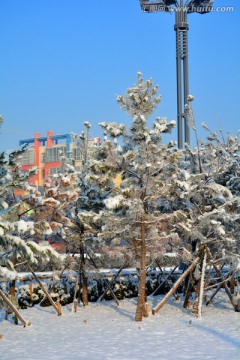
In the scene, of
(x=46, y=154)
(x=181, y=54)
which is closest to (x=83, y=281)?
(x=181, y=54)

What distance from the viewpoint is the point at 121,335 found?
1612 centimetres

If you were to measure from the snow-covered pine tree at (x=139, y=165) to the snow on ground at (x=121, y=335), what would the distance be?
6.04 ft

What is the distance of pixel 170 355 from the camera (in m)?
12.8

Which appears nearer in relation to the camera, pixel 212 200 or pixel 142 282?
pixel 142 282

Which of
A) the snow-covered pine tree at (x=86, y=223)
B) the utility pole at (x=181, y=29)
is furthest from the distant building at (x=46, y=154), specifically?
the snow-covered pine tree at (x=86, y=223)

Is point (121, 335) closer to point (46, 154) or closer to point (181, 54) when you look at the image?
point (181, 54)

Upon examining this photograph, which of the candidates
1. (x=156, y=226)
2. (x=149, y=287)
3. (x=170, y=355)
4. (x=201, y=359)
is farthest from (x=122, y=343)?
(x=149, y=287)

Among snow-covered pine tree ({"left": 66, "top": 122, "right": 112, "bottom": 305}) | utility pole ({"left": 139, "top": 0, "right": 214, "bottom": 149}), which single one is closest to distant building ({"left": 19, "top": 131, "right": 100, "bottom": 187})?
utility pole ({"left": 139, "top": 0, "right": 214, "bottom": 149})

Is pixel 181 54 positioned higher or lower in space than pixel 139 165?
higher

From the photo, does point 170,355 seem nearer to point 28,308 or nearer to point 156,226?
point 156,226

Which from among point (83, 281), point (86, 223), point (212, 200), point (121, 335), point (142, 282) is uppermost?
point (212, 200)

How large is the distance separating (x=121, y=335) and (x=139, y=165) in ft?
19.2

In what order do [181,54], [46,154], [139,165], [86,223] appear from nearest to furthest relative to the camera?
[139,165] → [86,223] → [181,54] → [46,154]

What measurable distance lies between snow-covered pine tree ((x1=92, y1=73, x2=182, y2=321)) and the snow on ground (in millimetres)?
1840
